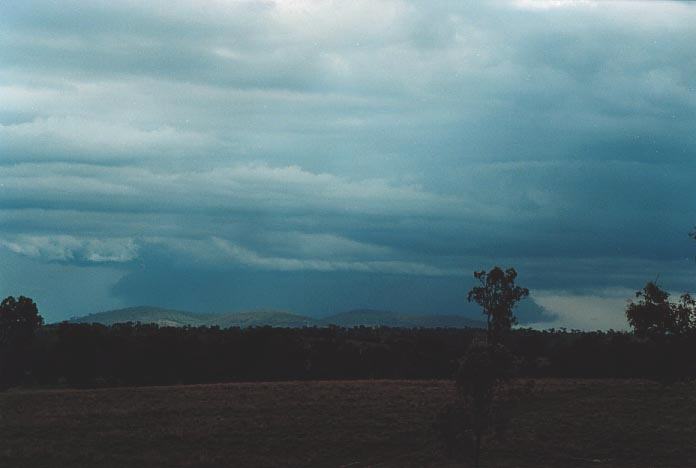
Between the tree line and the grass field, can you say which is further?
the tree line

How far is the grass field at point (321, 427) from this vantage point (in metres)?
69.1

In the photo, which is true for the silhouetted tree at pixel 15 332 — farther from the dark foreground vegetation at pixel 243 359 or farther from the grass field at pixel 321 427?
the grass field at pixel 321 427

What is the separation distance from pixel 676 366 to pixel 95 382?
7308cm

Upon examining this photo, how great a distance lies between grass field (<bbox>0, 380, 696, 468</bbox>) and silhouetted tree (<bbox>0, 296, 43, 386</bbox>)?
33.2m

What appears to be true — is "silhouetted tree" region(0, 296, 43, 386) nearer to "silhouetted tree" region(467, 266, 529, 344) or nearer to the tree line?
the tree line

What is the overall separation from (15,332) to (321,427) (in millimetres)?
69336

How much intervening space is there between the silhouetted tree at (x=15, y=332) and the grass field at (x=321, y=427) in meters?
33.2

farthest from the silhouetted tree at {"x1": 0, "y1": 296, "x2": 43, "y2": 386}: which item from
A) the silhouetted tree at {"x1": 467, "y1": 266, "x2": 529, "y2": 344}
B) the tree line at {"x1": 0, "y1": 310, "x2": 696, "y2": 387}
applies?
the silhouetted tree at {"x1": 467, "y1": 266, "x2": 529, "y2": 344}

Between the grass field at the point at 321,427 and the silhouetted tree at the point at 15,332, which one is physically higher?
the silhouetted tree at the point at 15,332

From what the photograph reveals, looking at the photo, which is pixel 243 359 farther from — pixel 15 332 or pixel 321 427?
pixel 321 427

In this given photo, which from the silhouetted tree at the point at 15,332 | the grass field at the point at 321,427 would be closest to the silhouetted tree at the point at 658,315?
the grass field at the point at 321,427

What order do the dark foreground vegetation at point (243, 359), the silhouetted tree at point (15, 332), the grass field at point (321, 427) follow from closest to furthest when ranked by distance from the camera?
the grass field at point (321, 427) < the dark foreground vegetation at point (243, 359) < the silhouetted tree at point (15, 332)

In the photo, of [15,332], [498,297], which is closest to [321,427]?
[498,297]

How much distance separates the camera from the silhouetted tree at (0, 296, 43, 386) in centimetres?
12644
